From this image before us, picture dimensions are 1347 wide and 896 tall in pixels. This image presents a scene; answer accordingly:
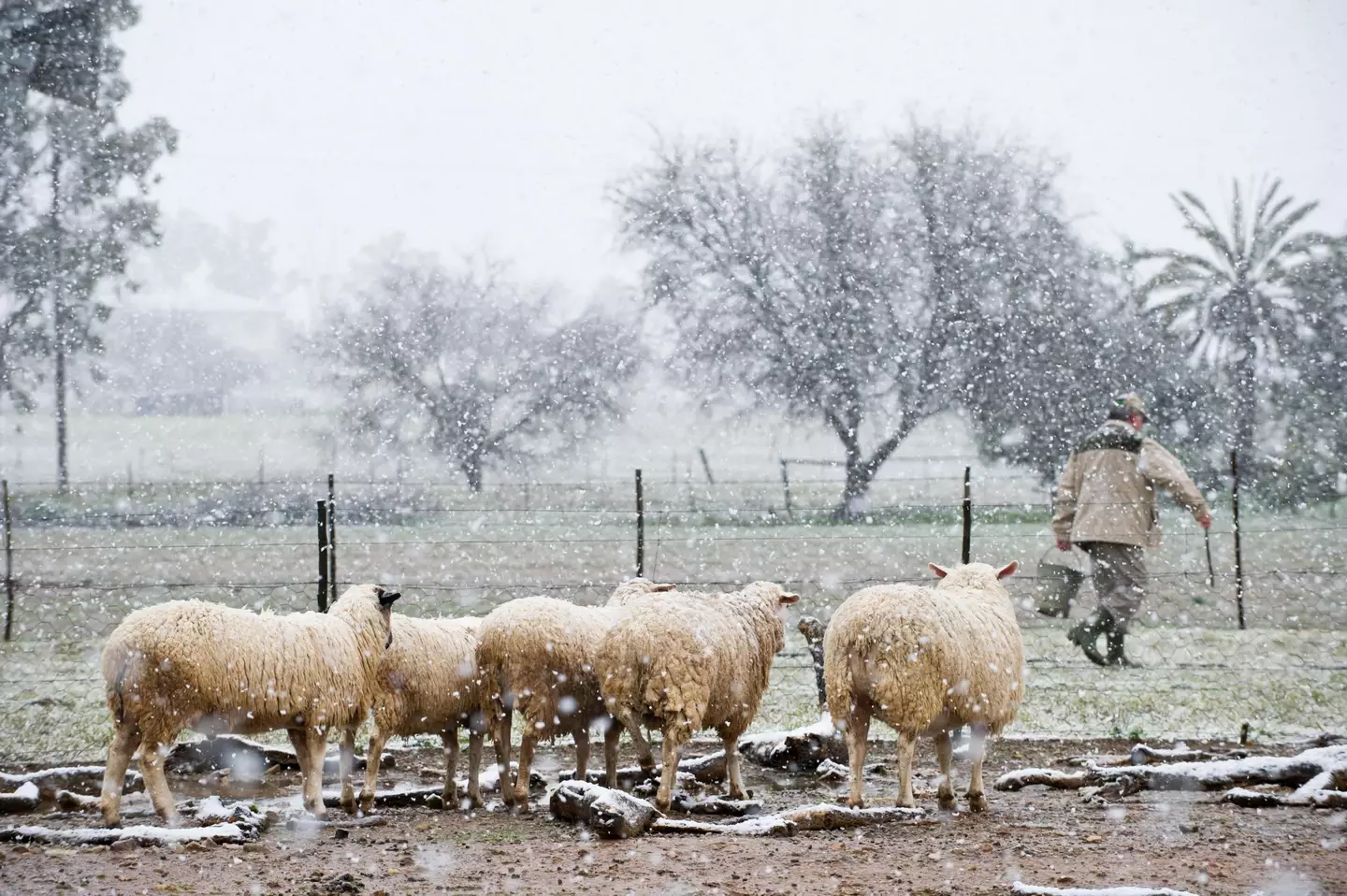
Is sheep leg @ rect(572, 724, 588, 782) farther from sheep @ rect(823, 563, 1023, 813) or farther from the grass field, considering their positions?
the grass field

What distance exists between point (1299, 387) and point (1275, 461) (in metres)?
2.41

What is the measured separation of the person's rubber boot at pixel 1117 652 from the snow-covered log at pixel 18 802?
28.6 ft

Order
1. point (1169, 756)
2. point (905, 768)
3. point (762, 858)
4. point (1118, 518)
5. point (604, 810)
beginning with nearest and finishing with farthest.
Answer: point (762, 858) < point (604, 810) < point (905, 768) < point (1169, 756) < point (1118, 518)

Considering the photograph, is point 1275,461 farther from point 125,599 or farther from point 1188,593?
point 125,599

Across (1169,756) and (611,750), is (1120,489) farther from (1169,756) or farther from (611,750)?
(611,750)

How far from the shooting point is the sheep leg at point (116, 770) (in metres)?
5.96

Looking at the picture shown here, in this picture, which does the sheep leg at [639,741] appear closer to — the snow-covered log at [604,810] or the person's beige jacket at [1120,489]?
the snow-covered log at [604,810]

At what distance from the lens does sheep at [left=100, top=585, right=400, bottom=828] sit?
5.93m

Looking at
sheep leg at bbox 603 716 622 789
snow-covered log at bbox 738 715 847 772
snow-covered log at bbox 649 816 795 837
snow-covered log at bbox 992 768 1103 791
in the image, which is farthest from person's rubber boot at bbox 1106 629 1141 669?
snow-covered log at bbox 649 816 795 837

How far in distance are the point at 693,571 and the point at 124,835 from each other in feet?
43.4

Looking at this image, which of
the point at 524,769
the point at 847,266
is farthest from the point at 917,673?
the point at 847,266

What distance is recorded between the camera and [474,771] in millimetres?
6660

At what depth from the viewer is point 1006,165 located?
28.1m

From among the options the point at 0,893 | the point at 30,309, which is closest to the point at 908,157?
the point at 30,309
